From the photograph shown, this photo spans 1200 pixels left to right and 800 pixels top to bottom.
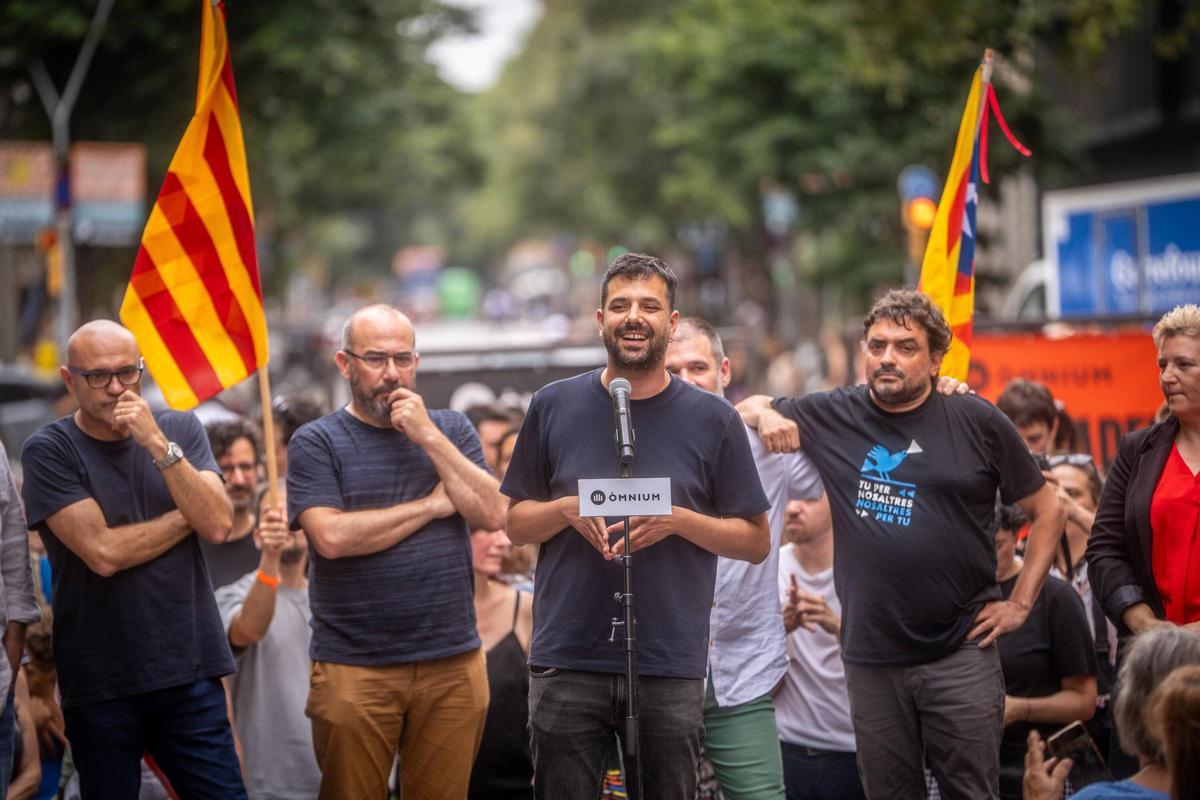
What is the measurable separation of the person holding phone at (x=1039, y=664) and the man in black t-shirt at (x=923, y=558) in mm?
595

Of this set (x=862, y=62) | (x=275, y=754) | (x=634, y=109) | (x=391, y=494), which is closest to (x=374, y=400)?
(x=391, y=494)

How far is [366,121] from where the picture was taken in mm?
32844

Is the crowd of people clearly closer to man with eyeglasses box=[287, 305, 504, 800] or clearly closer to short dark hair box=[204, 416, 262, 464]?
man with eyeglasses box=[287, 305, 504, 800]

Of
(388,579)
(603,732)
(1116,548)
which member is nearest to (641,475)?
(603,732)

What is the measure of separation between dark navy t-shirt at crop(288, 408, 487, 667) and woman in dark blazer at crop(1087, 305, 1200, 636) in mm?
2315

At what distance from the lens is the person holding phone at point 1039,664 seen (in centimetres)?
572

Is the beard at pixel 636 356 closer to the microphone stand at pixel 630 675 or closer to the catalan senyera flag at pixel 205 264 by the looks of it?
the microphone stand at pixel 630 675

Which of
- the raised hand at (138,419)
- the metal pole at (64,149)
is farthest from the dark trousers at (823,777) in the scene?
the metal pole at (64,149)

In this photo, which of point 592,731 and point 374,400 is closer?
point 592,731

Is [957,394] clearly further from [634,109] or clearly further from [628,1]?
[628,1]

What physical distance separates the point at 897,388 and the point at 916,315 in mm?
269

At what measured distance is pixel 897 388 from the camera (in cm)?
524

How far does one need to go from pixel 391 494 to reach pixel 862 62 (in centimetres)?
1359

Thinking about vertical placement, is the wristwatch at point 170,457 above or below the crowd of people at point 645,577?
above
